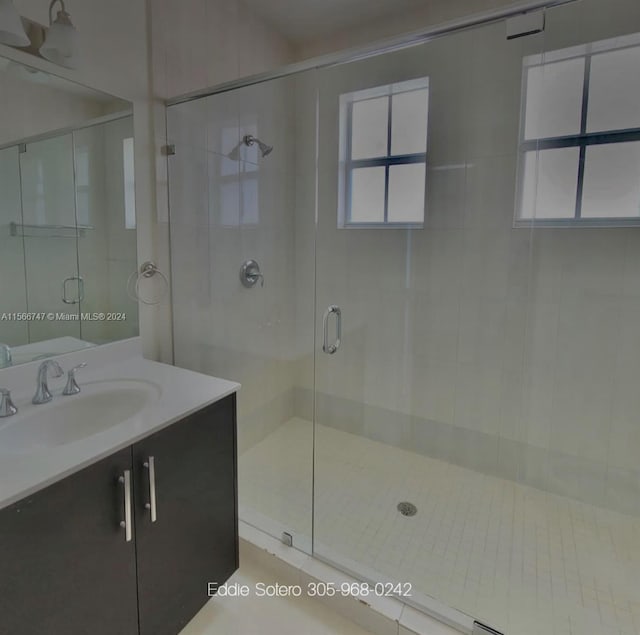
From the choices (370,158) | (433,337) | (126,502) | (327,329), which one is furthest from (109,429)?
(370,158)

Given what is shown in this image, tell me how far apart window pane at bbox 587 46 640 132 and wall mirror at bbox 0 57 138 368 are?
219cm

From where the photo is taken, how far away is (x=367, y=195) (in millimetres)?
2521

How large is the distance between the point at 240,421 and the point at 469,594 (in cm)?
144

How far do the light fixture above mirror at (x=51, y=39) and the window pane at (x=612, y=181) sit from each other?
7.56 ft

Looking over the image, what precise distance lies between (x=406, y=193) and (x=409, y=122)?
1.35 ft

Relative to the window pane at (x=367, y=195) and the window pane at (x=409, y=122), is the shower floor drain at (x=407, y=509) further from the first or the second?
the window pane at (x=409, y=122)

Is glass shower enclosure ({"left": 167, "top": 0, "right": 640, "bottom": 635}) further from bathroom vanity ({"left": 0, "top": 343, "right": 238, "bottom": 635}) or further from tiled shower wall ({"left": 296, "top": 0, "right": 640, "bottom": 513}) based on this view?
bathroom vanity ({"left": 0, "top": 343, "right": 238, "bottom": 635})

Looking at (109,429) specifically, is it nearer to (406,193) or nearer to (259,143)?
(259,143)

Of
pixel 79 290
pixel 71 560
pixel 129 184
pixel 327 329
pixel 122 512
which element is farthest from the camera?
pixel 327 329

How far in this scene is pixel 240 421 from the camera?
94.8 inches

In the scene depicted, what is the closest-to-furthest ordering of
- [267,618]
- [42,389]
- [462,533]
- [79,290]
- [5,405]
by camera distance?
[5,405] < [42,389] < [267,618] < [79,290] < [462,533]

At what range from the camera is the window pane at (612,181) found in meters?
1.94

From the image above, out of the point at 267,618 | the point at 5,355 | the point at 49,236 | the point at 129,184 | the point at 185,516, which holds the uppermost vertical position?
the point at 129,184

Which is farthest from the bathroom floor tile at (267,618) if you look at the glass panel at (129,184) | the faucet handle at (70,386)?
the glass panel at (129,184)
